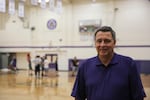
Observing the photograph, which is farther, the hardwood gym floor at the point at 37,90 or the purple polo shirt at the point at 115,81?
the hardwood gym floor at the point at 37,90

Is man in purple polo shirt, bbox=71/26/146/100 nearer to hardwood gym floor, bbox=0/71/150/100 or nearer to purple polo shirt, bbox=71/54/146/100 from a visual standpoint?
purple polo shirt, bbox=71/54/146/100

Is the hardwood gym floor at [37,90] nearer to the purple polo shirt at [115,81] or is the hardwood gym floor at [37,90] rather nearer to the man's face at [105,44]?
the purple polo shirt at [115,81]

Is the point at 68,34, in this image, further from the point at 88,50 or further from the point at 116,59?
the point at 116,59

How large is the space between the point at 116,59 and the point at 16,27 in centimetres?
2055

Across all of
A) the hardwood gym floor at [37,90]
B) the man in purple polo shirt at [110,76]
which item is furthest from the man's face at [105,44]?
the hardwood gym floor at [37,90]

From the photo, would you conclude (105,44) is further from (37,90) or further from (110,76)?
(37,90)

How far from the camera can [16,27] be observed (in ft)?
71.7

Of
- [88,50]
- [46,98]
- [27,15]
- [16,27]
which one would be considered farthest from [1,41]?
[46,98]

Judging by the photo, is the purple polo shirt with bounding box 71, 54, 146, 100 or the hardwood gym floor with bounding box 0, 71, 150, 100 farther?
the hardwood gym floor with bounding box 0, 71, 150, 100

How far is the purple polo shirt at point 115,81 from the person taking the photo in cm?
198

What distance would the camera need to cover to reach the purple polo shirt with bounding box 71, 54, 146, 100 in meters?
1.98

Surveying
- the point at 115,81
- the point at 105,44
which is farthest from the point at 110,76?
the point at 105,44

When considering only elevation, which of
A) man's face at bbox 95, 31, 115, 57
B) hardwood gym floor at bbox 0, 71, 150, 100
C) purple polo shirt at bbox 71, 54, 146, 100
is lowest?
hardwood gym floor at bbox 0, 71, 150, 100

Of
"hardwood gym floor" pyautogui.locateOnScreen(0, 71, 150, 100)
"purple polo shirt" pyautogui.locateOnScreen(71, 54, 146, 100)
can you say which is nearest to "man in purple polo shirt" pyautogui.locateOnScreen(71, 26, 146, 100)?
"purple polo shirt" pyautogui.locateOnScreen(71, 54, 146, 100)
